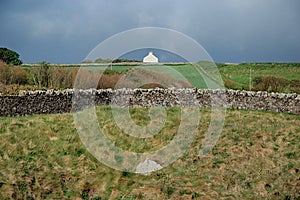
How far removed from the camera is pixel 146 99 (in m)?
27.9

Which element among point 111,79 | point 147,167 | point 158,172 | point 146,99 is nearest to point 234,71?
point 111,79

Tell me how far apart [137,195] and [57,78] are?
20.3 metres

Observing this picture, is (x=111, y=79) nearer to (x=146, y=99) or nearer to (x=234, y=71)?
(x=146, y=99)

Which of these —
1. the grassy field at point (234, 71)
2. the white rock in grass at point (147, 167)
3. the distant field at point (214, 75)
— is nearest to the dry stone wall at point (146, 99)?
the distant field at point (214, 75)

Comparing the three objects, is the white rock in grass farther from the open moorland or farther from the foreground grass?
the open moorland

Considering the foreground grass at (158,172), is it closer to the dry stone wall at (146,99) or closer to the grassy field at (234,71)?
the dry stone wall at (146,99)

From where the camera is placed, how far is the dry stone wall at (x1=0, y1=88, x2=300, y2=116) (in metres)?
25.7

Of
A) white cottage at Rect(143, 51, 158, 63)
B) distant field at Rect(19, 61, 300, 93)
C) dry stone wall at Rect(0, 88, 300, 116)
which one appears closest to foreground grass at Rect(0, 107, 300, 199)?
dry stone wall at Rect(0, 88, 300, 116)

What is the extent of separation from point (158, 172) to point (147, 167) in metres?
0.59

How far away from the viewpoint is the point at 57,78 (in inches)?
1374

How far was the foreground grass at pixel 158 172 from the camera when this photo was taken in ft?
54.5

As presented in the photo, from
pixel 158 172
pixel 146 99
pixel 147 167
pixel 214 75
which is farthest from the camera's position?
pixel 214 75

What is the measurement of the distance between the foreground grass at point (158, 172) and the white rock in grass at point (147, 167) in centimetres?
39

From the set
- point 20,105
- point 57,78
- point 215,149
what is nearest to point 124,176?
point 215,149
